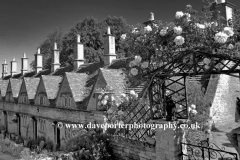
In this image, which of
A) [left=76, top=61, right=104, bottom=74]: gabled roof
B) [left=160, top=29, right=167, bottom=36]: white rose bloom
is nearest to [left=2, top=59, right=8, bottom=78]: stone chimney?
[left=76, top=61, right=104, bottom=74]: gabled roof

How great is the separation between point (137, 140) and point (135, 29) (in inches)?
188

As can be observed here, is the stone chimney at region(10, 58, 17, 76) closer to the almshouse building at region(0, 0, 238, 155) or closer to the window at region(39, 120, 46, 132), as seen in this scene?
the almshouse building at region(0, 0, 238, 155)

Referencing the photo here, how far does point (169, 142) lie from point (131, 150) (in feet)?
8.11

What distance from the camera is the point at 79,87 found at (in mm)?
19391

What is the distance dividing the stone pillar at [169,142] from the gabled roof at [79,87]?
10765 millimetres

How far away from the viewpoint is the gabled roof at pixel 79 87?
18.4 meters

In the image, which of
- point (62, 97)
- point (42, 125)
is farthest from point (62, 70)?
point (62, 97)

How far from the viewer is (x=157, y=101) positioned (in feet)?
28.0

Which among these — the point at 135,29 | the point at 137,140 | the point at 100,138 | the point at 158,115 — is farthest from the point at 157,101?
the point at 100,138

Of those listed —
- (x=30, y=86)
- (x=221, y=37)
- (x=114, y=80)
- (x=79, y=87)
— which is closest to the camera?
(x=221, y=37)

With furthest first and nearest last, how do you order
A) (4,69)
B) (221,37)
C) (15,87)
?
(4,69)
(15,87)
(221,37)

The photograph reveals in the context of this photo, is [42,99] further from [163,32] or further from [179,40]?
[179,40]

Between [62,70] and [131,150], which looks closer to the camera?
[131,150]

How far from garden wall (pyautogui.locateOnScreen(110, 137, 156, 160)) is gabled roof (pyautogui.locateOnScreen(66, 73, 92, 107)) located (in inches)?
316
